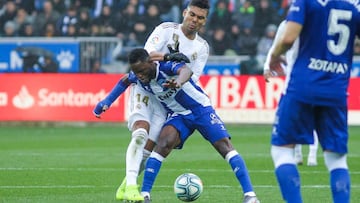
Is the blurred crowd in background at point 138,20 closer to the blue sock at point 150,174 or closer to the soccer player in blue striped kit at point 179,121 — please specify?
the soccer player in blue striped kit at point 179,121

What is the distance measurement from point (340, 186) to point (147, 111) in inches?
121

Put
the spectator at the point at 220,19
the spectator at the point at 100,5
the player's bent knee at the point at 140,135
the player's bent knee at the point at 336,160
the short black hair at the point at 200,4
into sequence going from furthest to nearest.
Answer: the spectator at the point at 100,5 < the spectator at the point at 220,19 < the short black hair at the point at 200,4 < the player's bent knee at the point at 140,135 < the player's bent knee at the point at 336,160

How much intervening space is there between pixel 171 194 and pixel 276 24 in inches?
654

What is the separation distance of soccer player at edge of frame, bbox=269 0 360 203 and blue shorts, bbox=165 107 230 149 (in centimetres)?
234

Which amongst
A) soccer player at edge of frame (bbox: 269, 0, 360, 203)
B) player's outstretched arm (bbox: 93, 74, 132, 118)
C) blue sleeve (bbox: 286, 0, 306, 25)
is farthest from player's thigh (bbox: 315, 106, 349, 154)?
player's outstretched arm (bbox: 93, 74, 132, 118)

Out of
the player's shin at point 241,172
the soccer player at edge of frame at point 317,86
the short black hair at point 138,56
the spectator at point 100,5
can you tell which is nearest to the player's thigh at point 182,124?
the player's shin at point 241,172

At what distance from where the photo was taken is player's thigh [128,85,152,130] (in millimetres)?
10633

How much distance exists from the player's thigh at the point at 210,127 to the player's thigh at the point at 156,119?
0.39 meters

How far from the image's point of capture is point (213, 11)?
27.8m

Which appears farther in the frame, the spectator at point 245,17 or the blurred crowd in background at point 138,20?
the spectator at point 245,17

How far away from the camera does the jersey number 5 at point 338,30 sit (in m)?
7.95

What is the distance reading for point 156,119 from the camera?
10.8m

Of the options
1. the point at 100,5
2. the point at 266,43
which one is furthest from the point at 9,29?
the point at 266,43

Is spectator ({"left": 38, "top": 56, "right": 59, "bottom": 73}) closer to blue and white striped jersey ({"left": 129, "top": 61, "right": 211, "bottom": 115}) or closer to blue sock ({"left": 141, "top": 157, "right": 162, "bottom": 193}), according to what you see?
blue and white striped jersey ({"left": 129, "top": 61, "right": 211, "bottom": 115})
